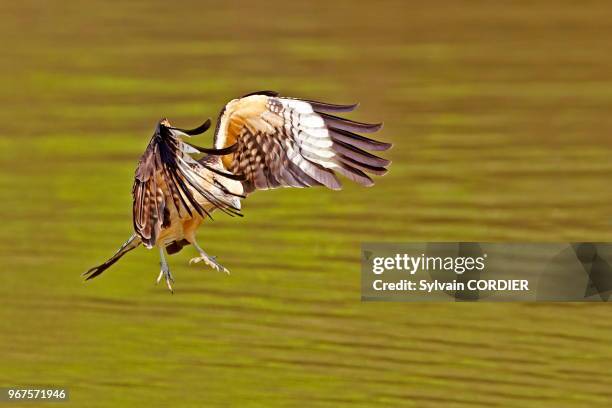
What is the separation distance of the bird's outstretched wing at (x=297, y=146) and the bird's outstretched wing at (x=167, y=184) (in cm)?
31

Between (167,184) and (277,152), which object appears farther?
(277,152)

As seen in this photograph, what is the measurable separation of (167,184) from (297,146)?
0.62 meters

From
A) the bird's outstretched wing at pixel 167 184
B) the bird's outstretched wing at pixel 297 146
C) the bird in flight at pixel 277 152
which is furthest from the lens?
the bird's outstretched wing at pixel 297 146

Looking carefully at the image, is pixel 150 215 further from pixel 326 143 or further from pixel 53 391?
pixel 53 391

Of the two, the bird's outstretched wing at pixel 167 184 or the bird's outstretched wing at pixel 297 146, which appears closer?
the bird's outstretched wing at pixel 167 184

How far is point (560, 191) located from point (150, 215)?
2.47m

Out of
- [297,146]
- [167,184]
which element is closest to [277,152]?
[297,146]

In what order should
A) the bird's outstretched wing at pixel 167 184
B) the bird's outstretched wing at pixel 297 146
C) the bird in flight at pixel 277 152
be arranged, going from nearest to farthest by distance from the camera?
1. the bird's outstretched wing at pixel 167 184
2. the bird in flight at pixel 277 152
3. the bird's outstretched wing at pixel 297 146

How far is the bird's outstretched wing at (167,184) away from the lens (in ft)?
15.9

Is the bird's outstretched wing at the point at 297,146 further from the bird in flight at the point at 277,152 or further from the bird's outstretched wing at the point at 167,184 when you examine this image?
the bird's outstretched wing at the point at 167,184

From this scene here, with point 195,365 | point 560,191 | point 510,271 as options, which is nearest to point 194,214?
point 195,365

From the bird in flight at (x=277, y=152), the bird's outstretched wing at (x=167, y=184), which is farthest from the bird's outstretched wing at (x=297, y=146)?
the bird's outstretched wing at (x=167, y=184)

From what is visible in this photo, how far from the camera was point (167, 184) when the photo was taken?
4.93 metres

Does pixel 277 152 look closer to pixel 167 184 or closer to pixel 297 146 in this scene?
pixel 297 146
